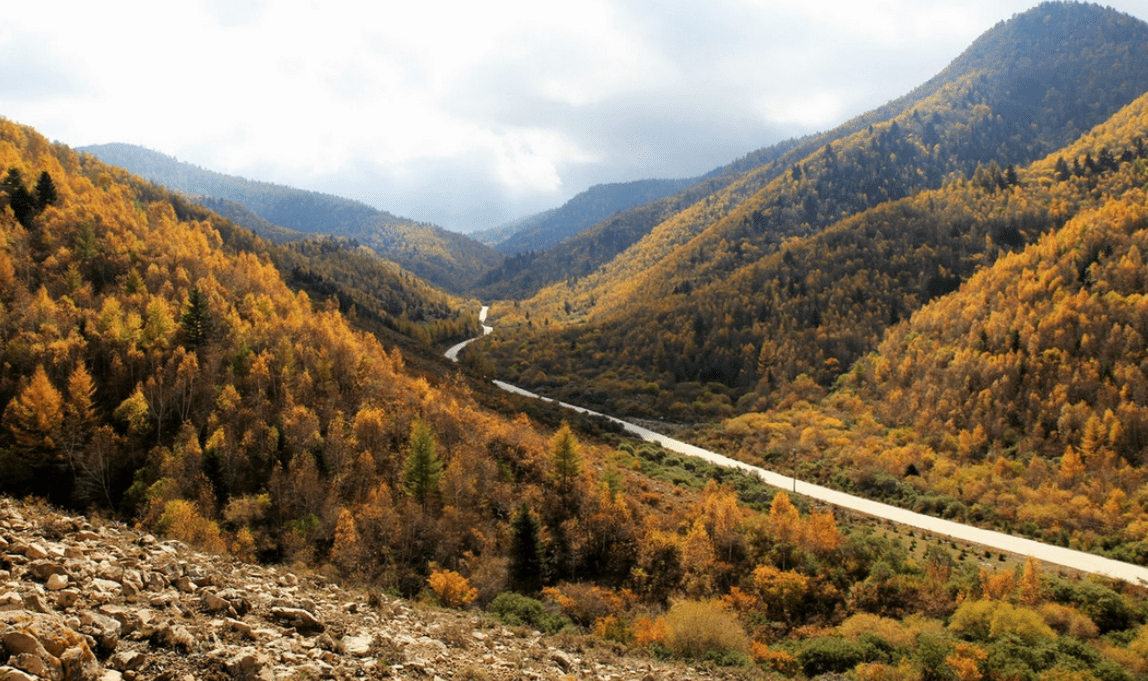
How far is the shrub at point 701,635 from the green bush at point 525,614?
5.70 metres

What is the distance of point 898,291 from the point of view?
135 m

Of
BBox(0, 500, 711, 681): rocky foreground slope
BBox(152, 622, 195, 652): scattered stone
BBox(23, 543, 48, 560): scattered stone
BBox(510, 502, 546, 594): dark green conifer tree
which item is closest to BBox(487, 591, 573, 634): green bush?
BBox(0, 500, 711, 681): rocky foreground slope

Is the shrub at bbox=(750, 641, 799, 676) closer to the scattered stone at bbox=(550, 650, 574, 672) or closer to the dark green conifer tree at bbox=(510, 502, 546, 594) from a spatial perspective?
the scattered stone at bbox=(550, 650, 574, 672)

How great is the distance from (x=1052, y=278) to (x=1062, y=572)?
64.2 m

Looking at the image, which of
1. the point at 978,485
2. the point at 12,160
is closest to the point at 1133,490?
the point at 978,485

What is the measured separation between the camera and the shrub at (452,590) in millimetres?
31094

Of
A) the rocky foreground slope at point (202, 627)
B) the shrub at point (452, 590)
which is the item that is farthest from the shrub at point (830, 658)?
the shrub at point (452, 590)

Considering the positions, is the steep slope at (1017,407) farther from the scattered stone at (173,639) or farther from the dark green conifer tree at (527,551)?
the scattered stone at (173,639)

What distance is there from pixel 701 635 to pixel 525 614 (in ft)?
31.0

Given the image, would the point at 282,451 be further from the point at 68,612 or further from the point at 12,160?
the point at 12,160

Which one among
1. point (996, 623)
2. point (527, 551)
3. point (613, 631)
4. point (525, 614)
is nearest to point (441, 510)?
point (527, 551)

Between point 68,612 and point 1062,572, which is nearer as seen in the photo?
point 68,612

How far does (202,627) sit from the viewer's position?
1405 cm

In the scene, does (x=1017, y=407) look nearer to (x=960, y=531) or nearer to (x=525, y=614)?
(x=960, y=531)
